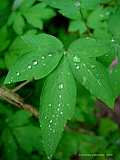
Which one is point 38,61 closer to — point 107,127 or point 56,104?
point 56,104

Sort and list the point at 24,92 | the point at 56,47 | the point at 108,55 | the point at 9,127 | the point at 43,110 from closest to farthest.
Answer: the point at 43,110, the point at 56,47, the point at 108,55, the point at 9,127, the point at 24,92

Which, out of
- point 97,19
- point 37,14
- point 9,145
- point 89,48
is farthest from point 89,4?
point 9,145

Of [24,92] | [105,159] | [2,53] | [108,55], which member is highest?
[108,55]

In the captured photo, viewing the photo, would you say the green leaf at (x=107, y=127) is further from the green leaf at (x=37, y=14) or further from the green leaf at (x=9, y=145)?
the green leaf at (x=37, y=14)

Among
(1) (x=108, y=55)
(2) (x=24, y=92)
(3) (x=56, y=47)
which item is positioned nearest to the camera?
(3) (x=56, y=47)

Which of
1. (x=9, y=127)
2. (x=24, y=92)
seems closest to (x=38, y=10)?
(x=24, y=92)

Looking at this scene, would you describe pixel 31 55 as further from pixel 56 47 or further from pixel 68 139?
pixel 68 139
